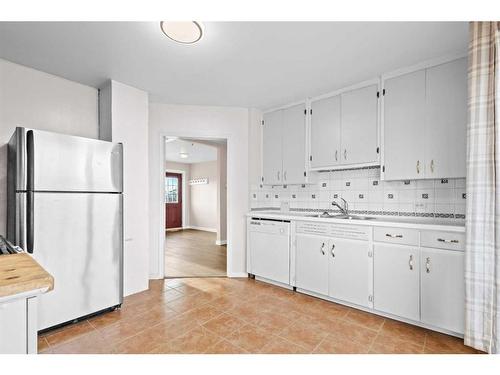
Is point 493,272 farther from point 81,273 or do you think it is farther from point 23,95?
point 23,95

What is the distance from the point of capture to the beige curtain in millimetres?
1634

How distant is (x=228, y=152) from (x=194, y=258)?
2.06 metres

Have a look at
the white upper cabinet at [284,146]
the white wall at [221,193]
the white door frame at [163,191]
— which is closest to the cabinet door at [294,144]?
the white upper cabinet at [284,146]

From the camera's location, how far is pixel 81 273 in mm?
2217

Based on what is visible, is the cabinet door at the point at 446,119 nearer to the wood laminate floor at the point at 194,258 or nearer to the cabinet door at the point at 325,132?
the cabinet door at the point at 325,132

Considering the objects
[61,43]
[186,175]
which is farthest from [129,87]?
[186,175]

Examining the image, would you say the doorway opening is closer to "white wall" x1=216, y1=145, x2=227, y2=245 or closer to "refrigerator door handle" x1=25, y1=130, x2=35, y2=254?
"white wall" x1=216, y1=145, x2=227, y2=245

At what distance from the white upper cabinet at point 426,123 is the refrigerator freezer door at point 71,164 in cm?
264

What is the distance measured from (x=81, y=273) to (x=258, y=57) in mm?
2393

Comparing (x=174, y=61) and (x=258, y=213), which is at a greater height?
(x=174, y=61)

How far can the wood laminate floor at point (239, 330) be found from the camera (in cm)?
188

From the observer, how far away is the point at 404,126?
2.48 m

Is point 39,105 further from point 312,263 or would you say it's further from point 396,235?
point 396,235

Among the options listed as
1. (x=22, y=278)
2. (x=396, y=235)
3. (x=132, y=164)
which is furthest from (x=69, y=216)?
(x=396, y=235)
